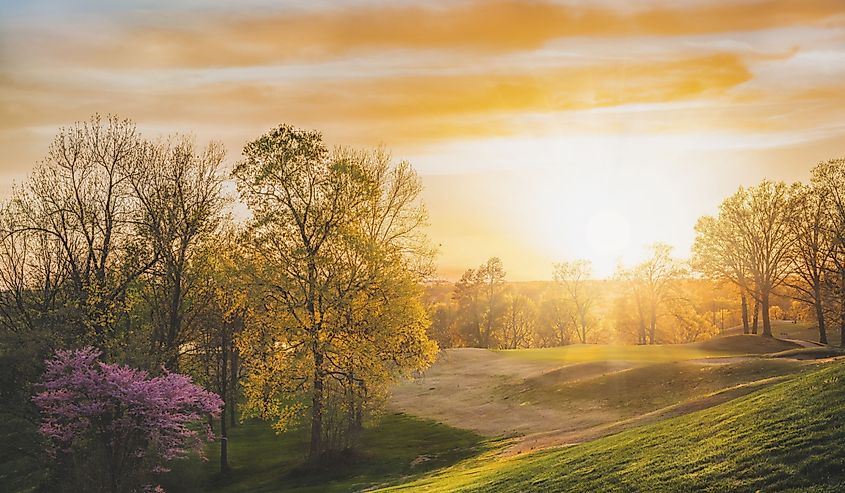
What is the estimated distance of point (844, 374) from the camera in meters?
20.6

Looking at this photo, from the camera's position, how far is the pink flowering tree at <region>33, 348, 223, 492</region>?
2720 centimetres

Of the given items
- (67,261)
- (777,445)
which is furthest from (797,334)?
(67,261)

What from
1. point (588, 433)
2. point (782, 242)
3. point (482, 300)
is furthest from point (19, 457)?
point (482, 300)

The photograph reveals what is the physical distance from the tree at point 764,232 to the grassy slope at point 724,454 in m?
57.8

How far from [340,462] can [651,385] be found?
76.7 feet

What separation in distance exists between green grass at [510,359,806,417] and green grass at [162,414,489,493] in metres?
9.55

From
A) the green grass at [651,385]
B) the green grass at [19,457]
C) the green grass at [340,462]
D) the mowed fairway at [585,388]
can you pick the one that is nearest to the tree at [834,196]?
the mowed fairway at [585,388]

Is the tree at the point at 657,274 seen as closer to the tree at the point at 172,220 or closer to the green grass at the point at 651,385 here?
the green grass at the point at 651,385

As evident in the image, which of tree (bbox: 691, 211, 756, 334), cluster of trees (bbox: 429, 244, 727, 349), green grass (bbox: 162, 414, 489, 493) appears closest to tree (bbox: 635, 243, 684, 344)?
cluster of trees (bbox: 429, 244, 727, 349)

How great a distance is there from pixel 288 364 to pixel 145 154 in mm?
20042

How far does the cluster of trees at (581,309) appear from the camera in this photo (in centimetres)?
10356

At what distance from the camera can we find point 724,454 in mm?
18688

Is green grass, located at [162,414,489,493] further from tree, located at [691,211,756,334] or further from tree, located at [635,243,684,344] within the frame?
tree, located at [635,243,684,344]

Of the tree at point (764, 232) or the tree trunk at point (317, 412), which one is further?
the tree at point (764, 232)
